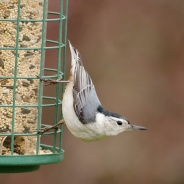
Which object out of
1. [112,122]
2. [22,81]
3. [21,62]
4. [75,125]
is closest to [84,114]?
[75,125]

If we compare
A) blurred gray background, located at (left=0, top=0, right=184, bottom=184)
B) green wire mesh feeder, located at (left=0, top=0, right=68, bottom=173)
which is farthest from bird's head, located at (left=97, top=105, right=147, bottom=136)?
blurred gray background, located at (left=0, top=0, right=184, bottom=184)

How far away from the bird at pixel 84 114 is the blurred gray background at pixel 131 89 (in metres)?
3.84

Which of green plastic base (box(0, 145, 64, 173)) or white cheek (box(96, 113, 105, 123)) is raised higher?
white cheek (box(96, 113, 105, 123))

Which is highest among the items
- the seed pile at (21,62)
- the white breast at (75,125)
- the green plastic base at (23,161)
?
the seed pile at (21,62)

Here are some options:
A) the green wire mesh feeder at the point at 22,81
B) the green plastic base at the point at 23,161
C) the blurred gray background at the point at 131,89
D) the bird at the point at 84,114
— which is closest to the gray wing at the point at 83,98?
the bird at the point at 84,114

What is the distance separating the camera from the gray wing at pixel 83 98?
7.28 m

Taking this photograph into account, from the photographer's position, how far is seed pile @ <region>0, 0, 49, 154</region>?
276 inches

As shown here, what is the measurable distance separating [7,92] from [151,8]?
4.92 meters

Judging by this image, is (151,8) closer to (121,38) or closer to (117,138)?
(121,38)

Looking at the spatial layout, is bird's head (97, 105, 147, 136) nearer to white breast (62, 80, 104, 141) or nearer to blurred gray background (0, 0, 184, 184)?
white breast (62, 80, 104, 141)

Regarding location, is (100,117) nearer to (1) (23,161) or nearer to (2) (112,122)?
(2) (112,122)

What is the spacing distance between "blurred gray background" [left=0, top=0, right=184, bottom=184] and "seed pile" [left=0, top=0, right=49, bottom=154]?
409 centimetres

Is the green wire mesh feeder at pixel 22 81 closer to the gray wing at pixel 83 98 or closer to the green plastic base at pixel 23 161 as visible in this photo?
the green plastic base at pixel 23 161

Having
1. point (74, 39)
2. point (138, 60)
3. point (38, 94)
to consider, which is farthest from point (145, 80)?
point (38, 94)
